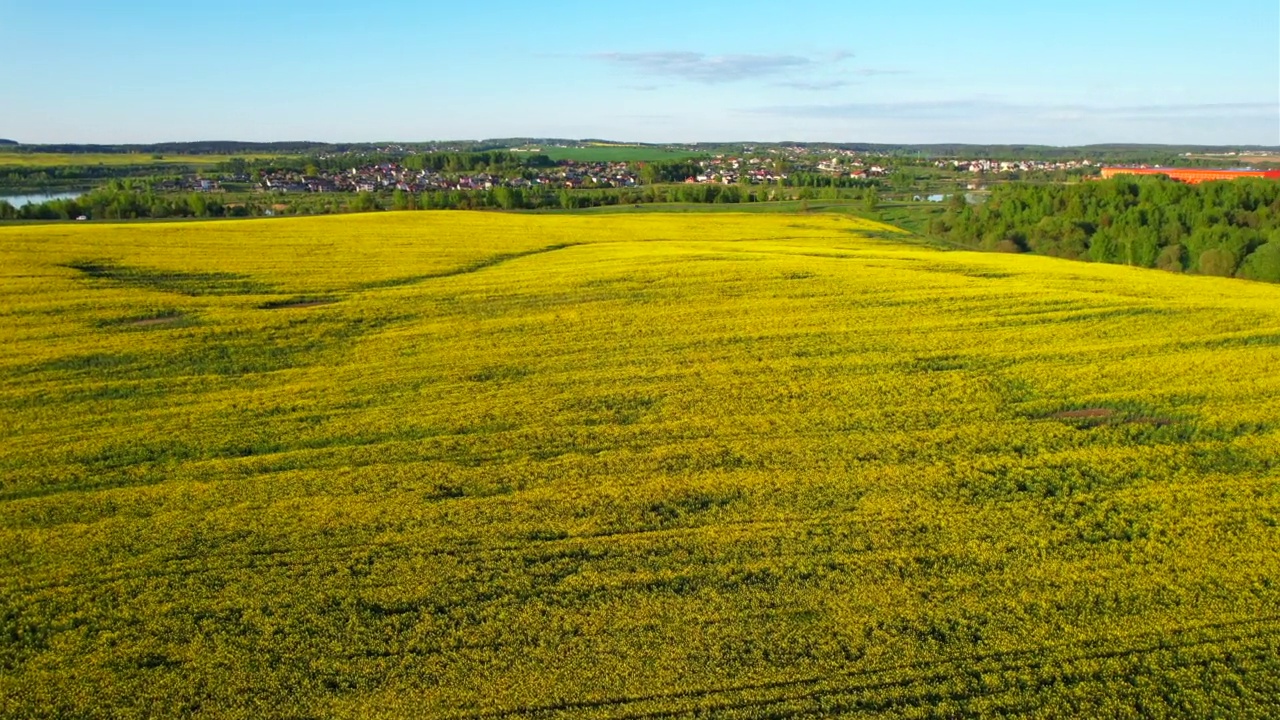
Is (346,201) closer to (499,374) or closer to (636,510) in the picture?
(499,374)

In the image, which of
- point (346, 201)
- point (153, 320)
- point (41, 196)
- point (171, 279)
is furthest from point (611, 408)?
point (41, 196)

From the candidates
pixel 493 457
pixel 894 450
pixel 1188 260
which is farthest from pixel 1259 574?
pixel 1188 260

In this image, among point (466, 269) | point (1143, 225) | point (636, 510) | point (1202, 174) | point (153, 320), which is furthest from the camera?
point (1202, 174)

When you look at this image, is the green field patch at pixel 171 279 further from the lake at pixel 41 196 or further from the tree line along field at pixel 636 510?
the lake at pixel 41 196

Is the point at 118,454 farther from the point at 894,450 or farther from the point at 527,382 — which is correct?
the point at 894,450

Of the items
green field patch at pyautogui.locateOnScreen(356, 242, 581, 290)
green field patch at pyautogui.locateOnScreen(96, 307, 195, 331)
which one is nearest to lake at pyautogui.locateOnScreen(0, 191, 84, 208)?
green field patch at pyautogui.locateOnScreen(356, 242, 581, 290)
